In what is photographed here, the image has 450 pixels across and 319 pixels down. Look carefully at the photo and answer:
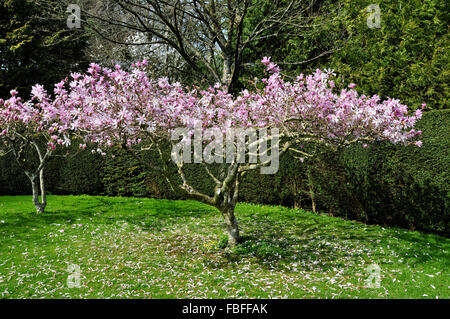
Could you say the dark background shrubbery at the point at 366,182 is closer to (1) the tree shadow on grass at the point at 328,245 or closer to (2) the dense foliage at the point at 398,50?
(1) the tree shadow on grass at the point at 328,245

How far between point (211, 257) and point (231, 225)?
607 mm

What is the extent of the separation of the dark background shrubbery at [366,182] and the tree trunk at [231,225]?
339 cm

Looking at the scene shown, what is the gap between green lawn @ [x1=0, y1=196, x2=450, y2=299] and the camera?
14.2ft

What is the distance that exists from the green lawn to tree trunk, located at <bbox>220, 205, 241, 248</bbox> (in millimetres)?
191

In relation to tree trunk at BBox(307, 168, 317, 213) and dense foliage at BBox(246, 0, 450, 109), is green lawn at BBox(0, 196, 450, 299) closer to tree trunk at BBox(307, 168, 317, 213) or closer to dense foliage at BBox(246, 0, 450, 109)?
tree trunk at BBox(307, 168, 317, 213)

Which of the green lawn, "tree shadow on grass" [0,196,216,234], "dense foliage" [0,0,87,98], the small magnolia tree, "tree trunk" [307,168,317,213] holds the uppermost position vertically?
"dense foliage" [0,0,87,98]

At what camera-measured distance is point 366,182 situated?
24.9 feet

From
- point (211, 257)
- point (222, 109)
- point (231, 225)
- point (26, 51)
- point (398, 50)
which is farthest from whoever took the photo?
point (26, 51)

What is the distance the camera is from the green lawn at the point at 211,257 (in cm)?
432

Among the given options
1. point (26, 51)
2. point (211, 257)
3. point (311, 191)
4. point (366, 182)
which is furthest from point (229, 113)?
point (26, 51)

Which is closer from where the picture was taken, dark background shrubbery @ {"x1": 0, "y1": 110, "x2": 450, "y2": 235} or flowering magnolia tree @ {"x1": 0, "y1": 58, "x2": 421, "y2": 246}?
flowering magnolia tree @ {"x1": 0, "y1": 58, "x2": 421, "y2": 246}

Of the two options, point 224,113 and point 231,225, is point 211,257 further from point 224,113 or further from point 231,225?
point 224,113

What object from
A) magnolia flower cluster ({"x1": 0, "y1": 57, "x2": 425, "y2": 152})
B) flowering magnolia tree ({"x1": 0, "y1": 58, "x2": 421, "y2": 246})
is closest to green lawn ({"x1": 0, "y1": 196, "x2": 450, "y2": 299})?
flowering magnolia tree ({"x1": 0, "y1": 58, "x2": 421, "y2": 246})
